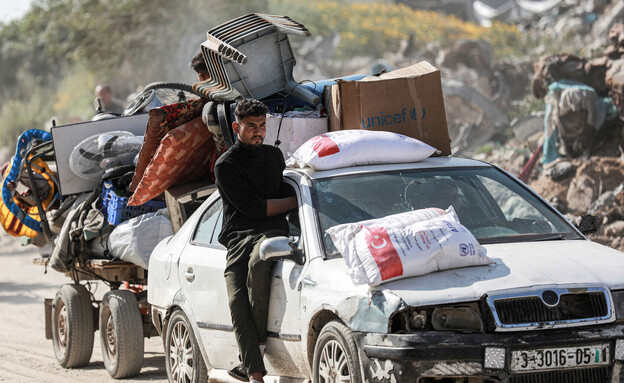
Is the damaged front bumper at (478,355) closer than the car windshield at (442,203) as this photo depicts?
Yes

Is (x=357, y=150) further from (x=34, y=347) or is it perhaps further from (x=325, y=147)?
(x=34, y=347)

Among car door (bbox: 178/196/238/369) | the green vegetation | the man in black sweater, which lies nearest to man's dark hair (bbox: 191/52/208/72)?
car door (bbox: 178/196/238/369)

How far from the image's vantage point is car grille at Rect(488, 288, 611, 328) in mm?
4434

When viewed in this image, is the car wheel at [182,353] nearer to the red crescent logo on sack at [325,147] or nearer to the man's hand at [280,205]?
the man's hand at [280,205]

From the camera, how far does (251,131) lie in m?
5.91

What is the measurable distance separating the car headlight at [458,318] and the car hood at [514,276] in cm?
9

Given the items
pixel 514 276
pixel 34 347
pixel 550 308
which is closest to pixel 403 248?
pixel 514 276

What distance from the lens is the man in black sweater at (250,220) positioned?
555 cm

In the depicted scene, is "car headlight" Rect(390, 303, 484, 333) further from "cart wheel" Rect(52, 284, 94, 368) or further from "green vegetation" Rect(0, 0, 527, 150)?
"green vegetation" Rect(0, 0, 527, 150)

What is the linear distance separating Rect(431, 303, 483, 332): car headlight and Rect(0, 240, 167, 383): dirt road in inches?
162

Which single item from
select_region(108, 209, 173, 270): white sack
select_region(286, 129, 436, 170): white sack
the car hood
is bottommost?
select_region(108, 209, 173, 270): white sack

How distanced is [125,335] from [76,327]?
1.00 metres

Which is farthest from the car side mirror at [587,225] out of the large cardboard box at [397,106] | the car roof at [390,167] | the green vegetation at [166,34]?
the green vegetation at [166,34]

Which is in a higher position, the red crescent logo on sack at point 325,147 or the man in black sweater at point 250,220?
the red crescent logo on sack at point 325,147
